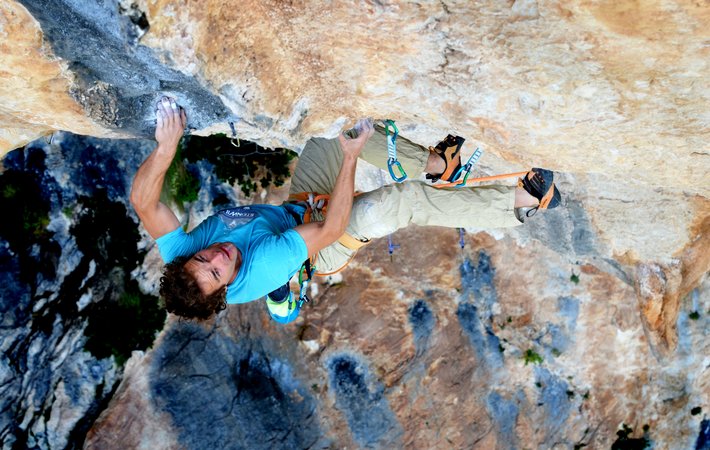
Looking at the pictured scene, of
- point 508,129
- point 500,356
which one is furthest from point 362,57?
point 500,356

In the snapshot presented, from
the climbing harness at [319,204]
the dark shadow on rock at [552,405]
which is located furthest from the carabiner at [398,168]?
the dark shadow on rock at [552,405]

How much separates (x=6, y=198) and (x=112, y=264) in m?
1.23

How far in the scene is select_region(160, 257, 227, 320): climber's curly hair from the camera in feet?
11.0

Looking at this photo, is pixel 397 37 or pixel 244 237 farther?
pixel 244 237

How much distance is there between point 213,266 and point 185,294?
22cm

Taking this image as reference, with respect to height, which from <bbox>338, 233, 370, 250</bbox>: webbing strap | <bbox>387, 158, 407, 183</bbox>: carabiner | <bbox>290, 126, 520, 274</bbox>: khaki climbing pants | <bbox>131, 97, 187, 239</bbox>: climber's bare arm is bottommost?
<bbox>338, 233, 370, 250</bbox>: webbing strap

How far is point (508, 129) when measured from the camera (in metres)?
3.72

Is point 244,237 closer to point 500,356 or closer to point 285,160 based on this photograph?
point 285,160

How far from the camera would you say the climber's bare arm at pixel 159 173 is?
3619mm

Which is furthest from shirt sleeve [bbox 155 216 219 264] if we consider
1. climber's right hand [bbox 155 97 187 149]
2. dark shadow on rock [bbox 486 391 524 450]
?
dark shadow on rock [bbox 486 391 524 450]

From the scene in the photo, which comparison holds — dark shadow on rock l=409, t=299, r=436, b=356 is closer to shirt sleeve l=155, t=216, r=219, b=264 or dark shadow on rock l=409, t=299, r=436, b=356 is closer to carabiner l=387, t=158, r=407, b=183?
carabiner l=387, t=158, r=407, b=183

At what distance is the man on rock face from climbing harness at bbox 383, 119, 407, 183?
0.22ft

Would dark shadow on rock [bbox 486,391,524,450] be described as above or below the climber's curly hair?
below

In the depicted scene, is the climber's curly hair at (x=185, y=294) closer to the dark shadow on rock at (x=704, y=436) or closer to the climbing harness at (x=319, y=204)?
the climbing harness at (x=319, y=204)
